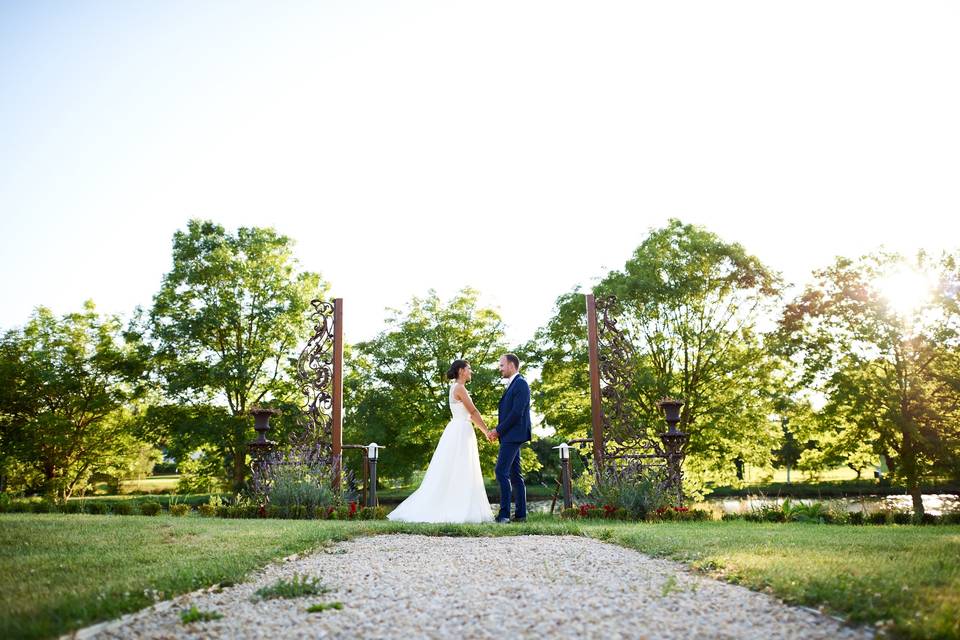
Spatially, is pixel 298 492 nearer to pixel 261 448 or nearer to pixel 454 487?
pixel 261 448

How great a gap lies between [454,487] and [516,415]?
1.62 metres

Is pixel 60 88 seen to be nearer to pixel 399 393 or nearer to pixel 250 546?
pixel 250 546

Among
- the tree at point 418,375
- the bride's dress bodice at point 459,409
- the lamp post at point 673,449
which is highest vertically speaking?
the tree at point 418,375

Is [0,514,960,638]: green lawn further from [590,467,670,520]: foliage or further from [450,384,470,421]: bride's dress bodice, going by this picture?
[450,384,470,421]: bride's dress bodice

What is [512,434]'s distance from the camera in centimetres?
856

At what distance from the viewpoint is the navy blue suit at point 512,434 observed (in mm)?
8539

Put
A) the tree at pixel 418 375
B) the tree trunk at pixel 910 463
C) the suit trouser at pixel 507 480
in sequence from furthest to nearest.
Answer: the tree at pixel 418 375, the tree trunk at pixel 910 463, the suit trouser at pixel 507 480

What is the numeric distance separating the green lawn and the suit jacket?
1.38 metres

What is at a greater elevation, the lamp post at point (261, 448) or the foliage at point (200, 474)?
the lamp post at point (261, 448)

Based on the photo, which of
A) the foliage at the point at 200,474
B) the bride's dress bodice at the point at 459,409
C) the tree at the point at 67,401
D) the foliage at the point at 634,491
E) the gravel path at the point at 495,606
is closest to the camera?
the gravel path at the point at 495,606

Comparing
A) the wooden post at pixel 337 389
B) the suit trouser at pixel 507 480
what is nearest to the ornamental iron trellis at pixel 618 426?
the suit trouser at pixel 507 480

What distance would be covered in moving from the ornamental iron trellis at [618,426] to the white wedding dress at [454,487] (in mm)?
2242

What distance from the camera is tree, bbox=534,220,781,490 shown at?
19.2 metres

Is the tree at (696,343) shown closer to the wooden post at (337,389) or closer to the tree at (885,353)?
the tree at (885,353)
